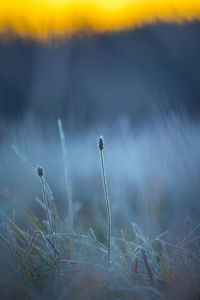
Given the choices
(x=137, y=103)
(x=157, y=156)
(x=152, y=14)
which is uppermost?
(x=152, y=14)

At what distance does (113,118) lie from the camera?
14.2 feet

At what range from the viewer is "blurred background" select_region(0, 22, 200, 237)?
8.00ft

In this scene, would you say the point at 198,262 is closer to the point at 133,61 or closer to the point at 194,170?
the point at 194,170

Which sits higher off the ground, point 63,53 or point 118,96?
point 63,53

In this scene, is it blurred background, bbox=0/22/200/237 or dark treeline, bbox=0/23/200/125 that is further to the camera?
dark treeline, bbox=0/23/200/125

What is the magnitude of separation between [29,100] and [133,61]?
1562 millimetres

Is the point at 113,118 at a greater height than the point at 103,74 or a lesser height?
lesser

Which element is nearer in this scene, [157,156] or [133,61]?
[157,156]

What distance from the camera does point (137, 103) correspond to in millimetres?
4453

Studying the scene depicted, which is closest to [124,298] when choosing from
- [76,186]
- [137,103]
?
[76,186]

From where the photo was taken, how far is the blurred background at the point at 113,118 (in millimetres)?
2438

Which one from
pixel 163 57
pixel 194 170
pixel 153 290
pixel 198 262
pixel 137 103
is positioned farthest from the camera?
pixel 163 57

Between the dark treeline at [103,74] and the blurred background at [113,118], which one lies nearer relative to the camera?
the blurred background at [113,118]

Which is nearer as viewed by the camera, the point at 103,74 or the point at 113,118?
the point at 113,118
